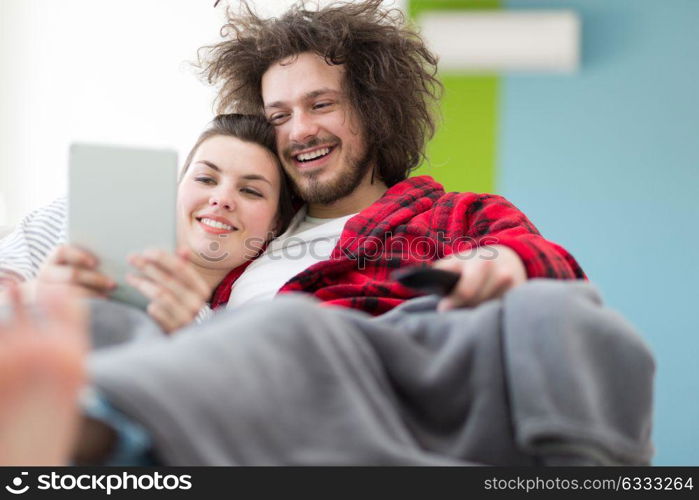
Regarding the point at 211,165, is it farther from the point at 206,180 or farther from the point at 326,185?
the point at 326,185

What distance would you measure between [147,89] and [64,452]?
8.79ft

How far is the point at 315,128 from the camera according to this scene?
1752 millimetres

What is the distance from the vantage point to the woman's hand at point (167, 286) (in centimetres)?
108

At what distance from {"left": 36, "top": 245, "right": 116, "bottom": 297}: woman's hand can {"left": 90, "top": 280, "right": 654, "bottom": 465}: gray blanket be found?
0.70 feet

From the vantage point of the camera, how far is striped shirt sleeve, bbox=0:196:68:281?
138 cm

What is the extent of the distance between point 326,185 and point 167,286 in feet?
2.32

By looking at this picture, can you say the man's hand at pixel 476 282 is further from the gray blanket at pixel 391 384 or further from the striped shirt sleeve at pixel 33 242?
the striped shirt sleeve at pixel 33 242

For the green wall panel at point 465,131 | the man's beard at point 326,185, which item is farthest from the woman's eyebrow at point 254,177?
the green wall panel at point 465,131

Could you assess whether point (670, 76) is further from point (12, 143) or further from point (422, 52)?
point (12, 143)

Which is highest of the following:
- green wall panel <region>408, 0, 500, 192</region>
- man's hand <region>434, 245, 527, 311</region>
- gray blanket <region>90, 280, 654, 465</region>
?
green wall panel <region>408, 0, 500, 192</region>

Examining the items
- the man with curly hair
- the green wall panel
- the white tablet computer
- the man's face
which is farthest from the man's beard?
the green wall panel

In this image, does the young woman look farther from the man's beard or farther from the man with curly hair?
the man with curly hair

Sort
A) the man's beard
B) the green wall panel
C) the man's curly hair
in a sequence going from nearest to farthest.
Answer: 1. the man's beard
2. the man's curly hair
3. the green wall panel

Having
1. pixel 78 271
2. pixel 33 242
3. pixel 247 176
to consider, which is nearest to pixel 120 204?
pixel 78 271
